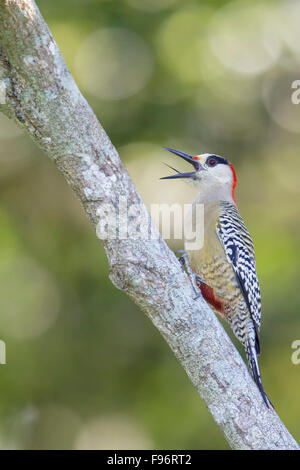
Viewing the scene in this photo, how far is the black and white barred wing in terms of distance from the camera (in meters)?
4.82

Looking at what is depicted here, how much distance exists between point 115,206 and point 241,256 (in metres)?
1.88

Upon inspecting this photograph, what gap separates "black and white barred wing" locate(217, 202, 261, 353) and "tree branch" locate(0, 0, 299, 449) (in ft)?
4.23

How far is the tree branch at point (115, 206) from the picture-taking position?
3207 mm

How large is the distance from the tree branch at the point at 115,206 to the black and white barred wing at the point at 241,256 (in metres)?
1.29

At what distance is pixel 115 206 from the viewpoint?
336 cm

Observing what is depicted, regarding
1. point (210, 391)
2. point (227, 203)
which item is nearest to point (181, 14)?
point (227, 203)

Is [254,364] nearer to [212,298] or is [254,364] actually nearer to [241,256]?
[212,298]

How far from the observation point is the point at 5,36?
315 centimetres
